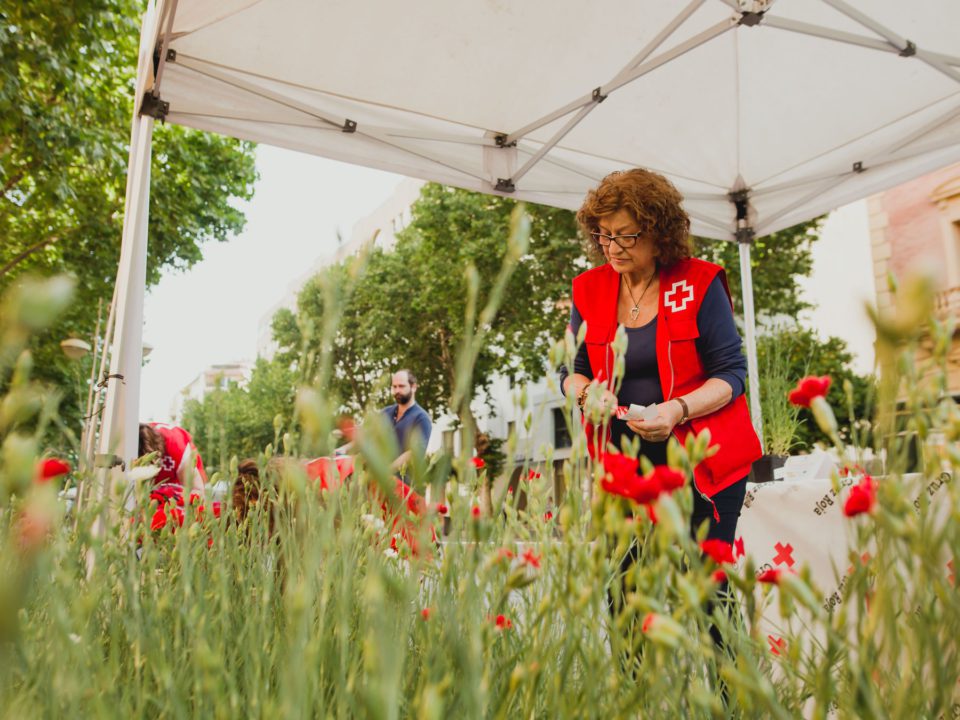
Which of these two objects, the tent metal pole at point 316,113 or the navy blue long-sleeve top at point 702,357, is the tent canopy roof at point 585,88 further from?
the navy blue long-sleeve top at point 702,357

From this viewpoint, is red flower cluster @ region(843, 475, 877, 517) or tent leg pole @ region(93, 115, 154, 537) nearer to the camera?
red flower cluster @ region(843, 475, 877, 517)

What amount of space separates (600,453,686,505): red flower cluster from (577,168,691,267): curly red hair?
1266 millimetres

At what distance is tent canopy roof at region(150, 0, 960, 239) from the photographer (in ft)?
11.1

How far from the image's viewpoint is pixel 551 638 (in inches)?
35.0

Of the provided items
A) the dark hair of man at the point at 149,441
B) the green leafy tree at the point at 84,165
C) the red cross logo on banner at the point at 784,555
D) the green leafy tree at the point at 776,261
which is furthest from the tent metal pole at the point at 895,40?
the green leafy tree at the point at 776,261

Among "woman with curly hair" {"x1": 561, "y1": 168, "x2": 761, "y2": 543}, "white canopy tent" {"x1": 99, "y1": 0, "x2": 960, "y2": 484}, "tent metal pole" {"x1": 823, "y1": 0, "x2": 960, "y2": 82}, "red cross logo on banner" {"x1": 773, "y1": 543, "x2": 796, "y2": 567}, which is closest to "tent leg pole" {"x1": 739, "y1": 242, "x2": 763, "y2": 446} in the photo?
"white canopy tent" {"x1": 99, "y1": 0, "x2": 960, "y2": 484}

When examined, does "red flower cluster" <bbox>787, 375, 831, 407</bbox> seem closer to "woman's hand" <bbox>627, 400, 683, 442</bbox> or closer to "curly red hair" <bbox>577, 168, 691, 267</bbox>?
"woman's hand" <bbox>627, 400, 683, 442</bbox>

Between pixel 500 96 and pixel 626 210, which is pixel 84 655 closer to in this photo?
pixel 626 210

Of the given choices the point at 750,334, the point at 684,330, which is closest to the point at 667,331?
the point at 684,330

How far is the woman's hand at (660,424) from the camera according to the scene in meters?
1.60

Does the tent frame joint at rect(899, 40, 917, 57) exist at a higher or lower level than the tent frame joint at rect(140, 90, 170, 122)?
higher

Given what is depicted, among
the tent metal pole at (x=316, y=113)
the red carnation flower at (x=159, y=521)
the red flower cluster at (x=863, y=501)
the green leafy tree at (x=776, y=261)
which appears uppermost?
the green leafy tree at (x=776, y=261)

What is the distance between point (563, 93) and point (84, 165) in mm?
8439

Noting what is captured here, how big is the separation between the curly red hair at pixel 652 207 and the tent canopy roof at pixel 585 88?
4.80ft
